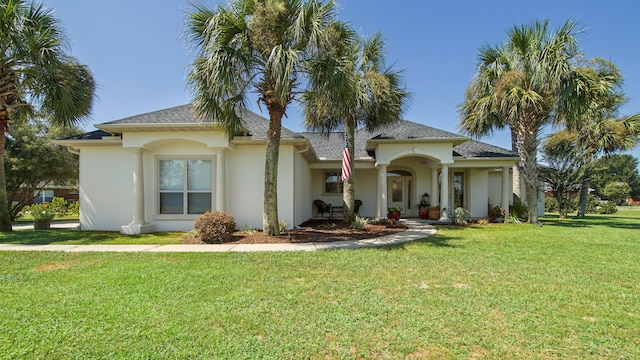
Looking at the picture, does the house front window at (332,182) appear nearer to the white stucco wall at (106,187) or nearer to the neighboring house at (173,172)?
the neighboring house at (173,172)

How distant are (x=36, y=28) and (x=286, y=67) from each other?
9145 millimetres

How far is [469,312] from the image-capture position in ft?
11.6

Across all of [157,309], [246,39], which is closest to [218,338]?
[157,309]

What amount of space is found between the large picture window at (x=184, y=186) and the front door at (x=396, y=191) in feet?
34.1

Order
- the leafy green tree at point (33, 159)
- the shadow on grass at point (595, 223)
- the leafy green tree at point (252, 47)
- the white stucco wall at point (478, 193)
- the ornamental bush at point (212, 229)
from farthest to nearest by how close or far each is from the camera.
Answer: the leafy green tree at point (33, 159), the white stucco wall at point (478, 193), the shadow on grass at point (595, 223), the ornamental bush at point (212, 229), the leafy green tree at point (252, 47)

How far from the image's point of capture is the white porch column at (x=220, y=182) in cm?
980

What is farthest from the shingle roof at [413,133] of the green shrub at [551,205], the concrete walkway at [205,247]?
the green shrub at [551,205]

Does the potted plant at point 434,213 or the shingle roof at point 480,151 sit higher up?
the shingle roof at point 480,151

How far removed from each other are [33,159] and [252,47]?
18499mm

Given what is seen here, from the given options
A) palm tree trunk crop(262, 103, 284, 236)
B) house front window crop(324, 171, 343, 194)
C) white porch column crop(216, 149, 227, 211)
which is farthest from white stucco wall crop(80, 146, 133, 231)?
house front window crop(324, 171, 343, 194)

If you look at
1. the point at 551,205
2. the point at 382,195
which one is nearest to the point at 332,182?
the point at 382,195

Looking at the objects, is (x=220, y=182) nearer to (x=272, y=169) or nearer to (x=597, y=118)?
(x=272, y=169)

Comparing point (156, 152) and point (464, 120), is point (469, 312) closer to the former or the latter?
point (156, 152)

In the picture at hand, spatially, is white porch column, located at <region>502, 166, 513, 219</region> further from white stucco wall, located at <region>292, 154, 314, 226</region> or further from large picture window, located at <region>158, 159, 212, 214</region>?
large picture window, located at <region>158, 159, 212, 214</region>
